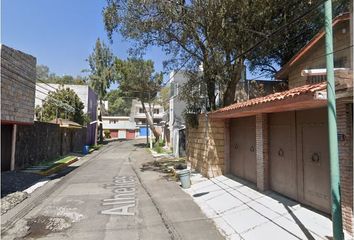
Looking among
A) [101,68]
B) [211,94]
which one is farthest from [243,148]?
[101,68]

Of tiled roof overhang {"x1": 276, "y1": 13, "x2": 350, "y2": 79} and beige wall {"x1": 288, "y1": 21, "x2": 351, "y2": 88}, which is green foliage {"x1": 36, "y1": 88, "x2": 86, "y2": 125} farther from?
beige wall {"x1": 288, "y1": 21, "x2": 351, "y2": 88}

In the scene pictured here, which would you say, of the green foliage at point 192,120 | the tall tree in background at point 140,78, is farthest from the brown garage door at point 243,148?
the tall tree in background at point 140,78

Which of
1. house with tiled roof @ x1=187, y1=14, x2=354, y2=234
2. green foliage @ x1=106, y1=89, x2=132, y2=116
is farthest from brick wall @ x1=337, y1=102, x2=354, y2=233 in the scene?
green foliage @ x1=106, y1=89, x2=132, y2=116

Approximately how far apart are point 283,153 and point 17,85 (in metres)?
12.0

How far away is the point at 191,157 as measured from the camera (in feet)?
60.7

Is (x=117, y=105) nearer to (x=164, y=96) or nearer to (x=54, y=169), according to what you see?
(x=164, y=96)

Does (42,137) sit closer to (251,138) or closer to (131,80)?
(251,138)

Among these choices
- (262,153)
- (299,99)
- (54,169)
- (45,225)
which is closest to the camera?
(299,99)

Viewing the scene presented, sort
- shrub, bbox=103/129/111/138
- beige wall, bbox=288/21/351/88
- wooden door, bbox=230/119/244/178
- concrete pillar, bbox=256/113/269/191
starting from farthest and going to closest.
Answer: shrub, bbox=103/129/111/138
wooden door, bbox=230/119/244/178
beige wall, bbox=288/21/351/88
concrete pillar, bbox=256/113/269/191

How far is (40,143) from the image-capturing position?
20.9 metres

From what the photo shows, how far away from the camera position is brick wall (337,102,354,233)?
20.4 feet

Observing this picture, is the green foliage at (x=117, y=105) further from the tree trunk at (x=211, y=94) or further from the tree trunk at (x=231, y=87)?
the tree trunk at (x=231, y=87)

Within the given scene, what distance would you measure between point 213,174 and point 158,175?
3.98m

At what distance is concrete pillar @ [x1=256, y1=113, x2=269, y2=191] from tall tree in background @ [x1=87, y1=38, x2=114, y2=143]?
40.5 metres
